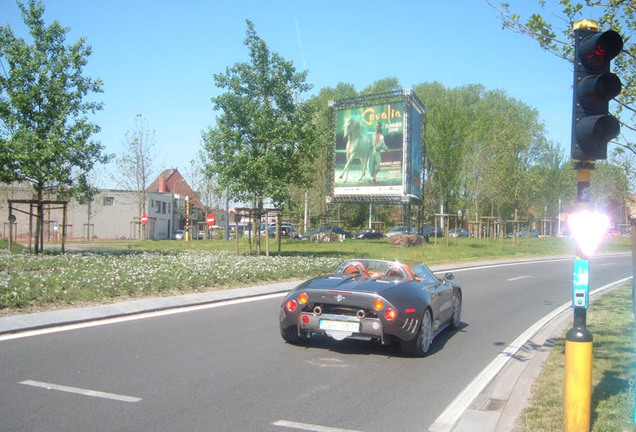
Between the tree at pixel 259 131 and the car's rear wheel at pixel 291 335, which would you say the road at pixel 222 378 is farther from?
the tree at pixel 259 131

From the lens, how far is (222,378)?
6480 millimetres

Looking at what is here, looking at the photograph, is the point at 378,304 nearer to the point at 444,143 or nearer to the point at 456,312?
the point at 456,312

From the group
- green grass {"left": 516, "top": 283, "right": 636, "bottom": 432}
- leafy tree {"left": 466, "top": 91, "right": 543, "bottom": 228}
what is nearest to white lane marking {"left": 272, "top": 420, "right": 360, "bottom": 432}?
green grass {"left": 516, "top": 283, "right": 636, "bottom": 432}

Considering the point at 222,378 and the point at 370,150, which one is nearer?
the point at 222,378

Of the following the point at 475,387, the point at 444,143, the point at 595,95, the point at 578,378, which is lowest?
the point at 475,387

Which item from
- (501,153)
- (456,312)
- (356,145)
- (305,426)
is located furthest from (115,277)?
(501,153)

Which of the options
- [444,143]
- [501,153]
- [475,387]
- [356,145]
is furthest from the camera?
[444,143]

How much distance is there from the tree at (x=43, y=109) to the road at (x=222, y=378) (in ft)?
35.0

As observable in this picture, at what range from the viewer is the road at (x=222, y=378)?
5.12 metres

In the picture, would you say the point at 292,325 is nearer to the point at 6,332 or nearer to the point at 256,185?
the point at 6,332

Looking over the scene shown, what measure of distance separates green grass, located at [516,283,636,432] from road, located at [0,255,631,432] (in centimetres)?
86

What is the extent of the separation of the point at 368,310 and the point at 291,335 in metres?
1.39

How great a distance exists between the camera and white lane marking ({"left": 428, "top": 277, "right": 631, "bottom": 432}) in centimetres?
533

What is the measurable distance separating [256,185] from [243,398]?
57.2 feet
